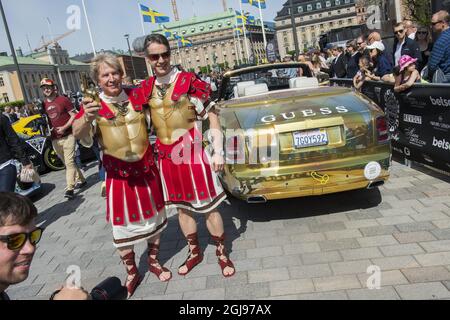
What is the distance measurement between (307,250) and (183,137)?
1.53 m

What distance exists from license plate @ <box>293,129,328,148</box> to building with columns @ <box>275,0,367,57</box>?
130m

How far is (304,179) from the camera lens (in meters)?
4.02

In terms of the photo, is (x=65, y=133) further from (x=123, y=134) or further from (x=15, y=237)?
(x=15, y=237)

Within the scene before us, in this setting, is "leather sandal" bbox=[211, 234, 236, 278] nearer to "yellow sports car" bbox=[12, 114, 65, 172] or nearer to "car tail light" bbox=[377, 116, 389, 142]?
"car tail light" bbox=[377, 116, 389, 142]

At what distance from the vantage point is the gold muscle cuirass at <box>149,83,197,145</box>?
333 cm

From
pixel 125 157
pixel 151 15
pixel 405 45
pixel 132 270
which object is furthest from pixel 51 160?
pixel 151 15

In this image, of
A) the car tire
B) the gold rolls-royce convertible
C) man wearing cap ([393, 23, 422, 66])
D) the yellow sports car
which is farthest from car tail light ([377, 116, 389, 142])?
the car tire

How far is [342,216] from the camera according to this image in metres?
4.39

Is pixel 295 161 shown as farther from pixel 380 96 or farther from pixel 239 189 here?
pixel 380 96

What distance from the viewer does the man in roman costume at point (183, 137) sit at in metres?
3.33

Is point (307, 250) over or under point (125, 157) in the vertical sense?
under
